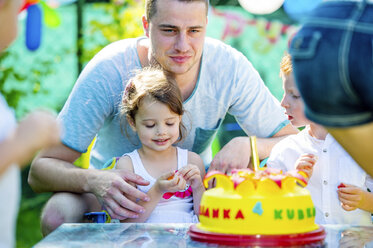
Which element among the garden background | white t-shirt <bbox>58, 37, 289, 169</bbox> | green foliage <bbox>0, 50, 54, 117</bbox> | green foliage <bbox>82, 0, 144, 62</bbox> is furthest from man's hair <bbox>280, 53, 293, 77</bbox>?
green foliage <bbox>0, 50, 54, 117</bbox>

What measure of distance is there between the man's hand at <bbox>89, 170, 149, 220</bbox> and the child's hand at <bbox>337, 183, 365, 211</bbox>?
2.80ft

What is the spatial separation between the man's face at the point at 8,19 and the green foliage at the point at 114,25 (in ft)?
10.3

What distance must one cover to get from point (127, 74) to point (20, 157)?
1.70 m

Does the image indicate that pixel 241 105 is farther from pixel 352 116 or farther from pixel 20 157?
pixel 20 157

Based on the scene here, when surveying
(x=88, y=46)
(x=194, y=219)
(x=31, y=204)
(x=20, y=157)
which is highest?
(x=88, y=46)

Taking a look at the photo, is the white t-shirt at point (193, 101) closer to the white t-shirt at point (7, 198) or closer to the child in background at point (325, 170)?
the child in background at point (325, 170)

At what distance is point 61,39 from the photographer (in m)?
4.96

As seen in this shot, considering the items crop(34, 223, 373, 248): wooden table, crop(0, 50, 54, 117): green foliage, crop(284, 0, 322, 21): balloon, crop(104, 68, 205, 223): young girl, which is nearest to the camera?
crop(34, 223, 373, 248): wooden table

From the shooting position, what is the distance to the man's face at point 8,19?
1.52 metres

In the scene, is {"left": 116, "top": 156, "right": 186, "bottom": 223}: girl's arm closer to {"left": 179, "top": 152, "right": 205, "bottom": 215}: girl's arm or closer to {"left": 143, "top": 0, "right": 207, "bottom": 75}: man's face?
{"left": 179, "top": 152, "right": 205, "bottom": 215}: girl's arm

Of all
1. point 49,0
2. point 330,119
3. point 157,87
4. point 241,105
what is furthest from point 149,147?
point 49,0

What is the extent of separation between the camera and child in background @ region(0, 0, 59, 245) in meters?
1.39

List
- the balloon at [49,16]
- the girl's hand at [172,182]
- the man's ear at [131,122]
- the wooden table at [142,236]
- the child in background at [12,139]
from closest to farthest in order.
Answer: the child in background at [12,139] → the wooden table at [142,236] → the girl's hand at [172,182] → the man's ear at [131,122] → the balloon at [49,16]

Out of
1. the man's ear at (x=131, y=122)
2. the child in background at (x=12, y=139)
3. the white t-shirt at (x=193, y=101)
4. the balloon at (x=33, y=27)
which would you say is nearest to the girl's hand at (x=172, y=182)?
the man's ear at (x=131, y=122)
